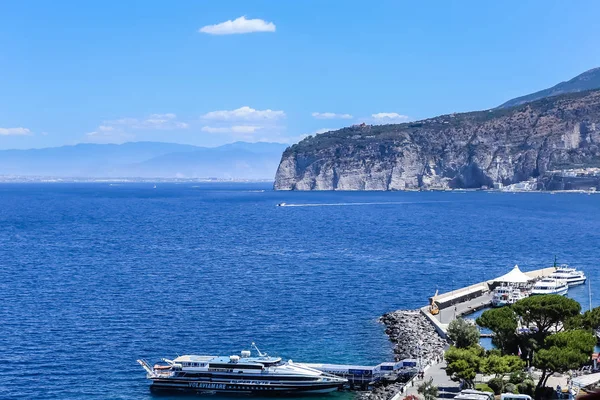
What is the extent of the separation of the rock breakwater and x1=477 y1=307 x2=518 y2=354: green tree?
4.37 meters

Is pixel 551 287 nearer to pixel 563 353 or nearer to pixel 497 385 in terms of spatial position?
pixel 497 385

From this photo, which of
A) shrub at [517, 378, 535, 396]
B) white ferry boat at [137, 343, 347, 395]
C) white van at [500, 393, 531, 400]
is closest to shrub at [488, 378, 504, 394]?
shrub at [517, 378, 535, 396]

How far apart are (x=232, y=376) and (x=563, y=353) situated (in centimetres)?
1688

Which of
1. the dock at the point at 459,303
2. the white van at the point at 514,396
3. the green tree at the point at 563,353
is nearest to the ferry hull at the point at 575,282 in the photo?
the dock at the point at 459,303

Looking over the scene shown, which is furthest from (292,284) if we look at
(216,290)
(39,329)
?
(39,329)

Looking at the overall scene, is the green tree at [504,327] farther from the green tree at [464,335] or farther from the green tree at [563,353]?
the green tree at [563,353]

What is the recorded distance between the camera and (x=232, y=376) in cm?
4262

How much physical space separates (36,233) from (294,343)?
8501cm

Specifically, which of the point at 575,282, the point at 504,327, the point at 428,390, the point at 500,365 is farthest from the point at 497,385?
the point at 575,282

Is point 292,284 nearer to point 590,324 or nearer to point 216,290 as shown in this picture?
point 216,290

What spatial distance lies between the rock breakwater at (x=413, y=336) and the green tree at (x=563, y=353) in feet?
28.7

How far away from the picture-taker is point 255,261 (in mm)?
90438

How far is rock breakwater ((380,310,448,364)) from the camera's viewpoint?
4819cm

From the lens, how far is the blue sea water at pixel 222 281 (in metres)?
47.8
